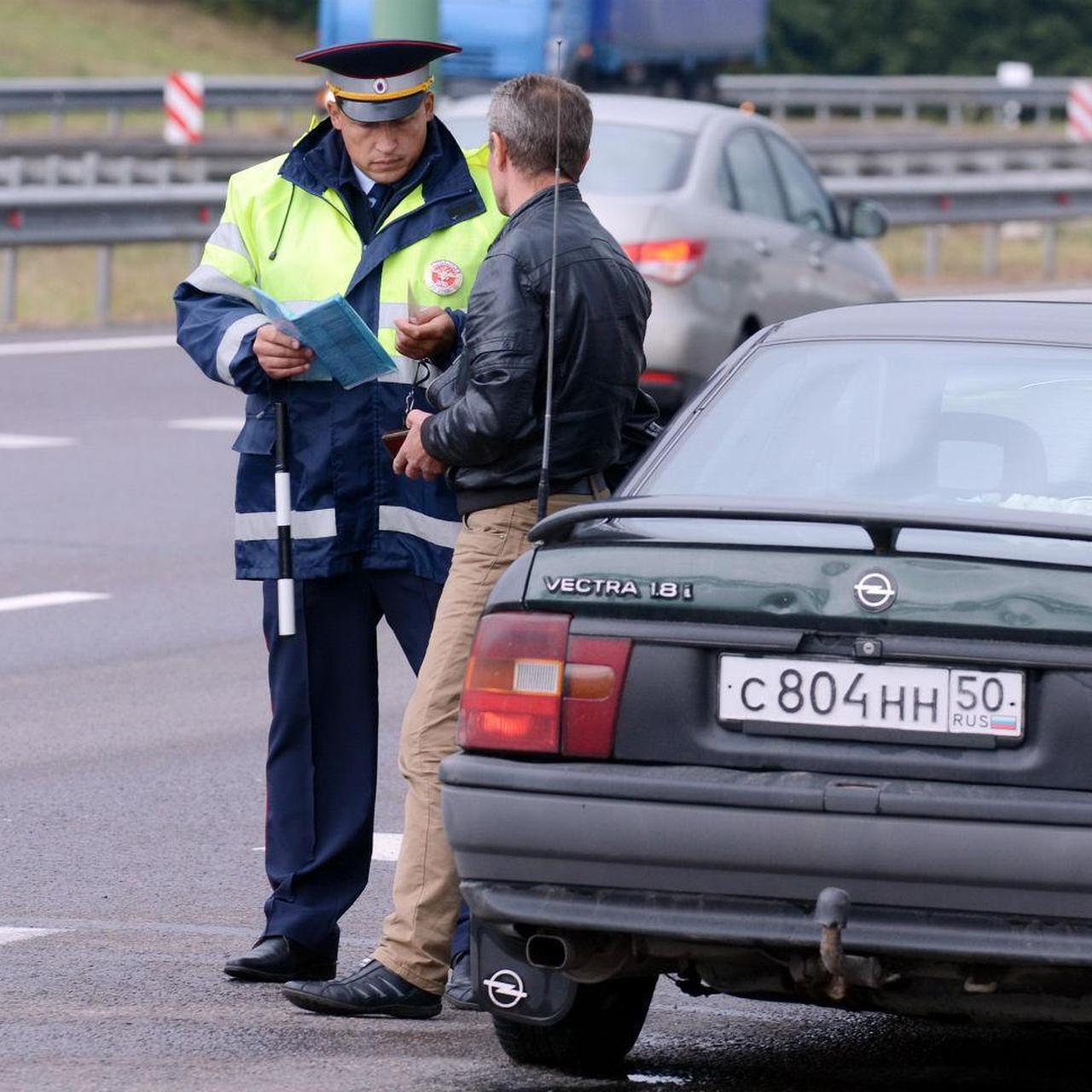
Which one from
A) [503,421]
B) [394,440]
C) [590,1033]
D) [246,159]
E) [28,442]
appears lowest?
[28,442]

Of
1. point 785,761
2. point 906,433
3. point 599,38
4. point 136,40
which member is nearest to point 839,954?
point 785,761

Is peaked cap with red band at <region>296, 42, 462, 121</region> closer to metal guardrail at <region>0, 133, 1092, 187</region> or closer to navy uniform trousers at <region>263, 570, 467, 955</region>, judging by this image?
navy uniform trousers at <region>263, 570, 467, 955</region>

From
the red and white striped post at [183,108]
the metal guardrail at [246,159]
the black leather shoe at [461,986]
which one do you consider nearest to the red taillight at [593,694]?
the black leather shoe at [461,986]

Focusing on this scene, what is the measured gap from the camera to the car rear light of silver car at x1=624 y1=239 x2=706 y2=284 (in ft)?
46.1

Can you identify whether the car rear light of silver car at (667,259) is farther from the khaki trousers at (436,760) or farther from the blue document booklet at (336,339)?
the khaki trousers at (436,760)

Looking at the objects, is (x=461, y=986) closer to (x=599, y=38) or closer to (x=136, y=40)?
(x=599, y=38)

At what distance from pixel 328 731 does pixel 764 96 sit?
40.2 meters

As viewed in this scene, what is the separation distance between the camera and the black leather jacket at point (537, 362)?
17.0 feet

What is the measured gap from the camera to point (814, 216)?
1534cm

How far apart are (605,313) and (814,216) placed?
33.7 feet

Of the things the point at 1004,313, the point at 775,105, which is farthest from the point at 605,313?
the point at 775,105

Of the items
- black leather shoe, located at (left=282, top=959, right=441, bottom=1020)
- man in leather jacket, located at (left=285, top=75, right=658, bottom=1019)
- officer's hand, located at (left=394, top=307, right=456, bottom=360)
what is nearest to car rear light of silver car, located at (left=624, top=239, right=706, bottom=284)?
officer's hand, located at (left=394, top=307, right=456, bottom=360)

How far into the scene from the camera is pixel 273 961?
5629 mm

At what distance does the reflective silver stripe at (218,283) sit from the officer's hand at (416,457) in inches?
20.6
